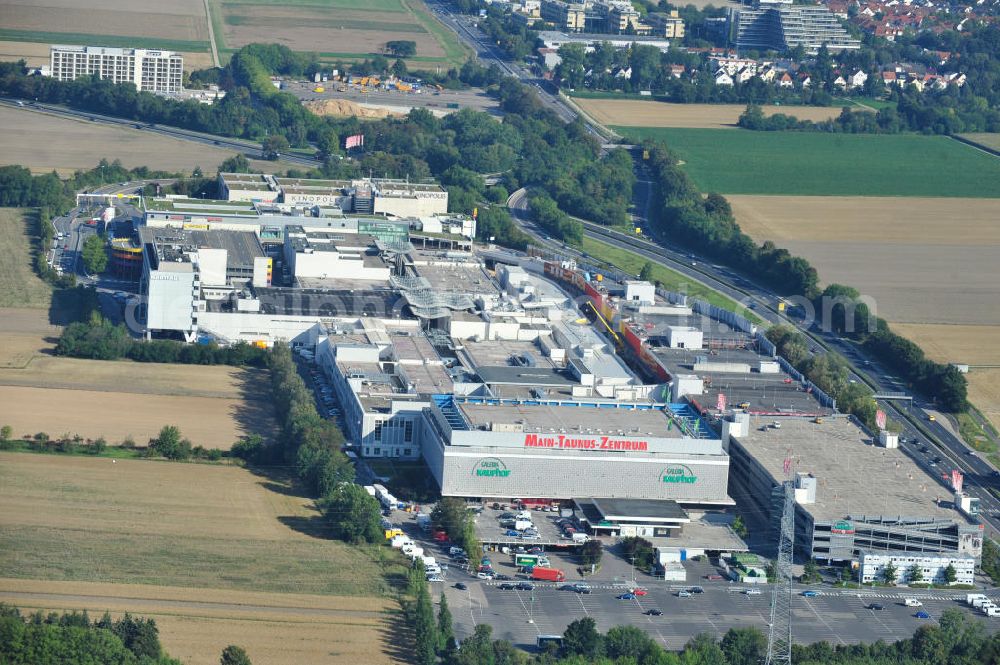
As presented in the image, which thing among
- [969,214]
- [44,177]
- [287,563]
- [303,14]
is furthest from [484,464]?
[303,14]

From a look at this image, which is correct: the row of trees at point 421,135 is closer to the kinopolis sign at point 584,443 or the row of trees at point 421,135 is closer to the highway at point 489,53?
the highway at point 489,53

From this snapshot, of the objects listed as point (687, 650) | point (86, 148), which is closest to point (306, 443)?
point (687, 650)

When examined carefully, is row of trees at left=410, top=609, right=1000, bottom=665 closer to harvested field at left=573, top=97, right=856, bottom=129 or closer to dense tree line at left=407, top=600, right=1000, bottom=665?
dense tree line at left=407, top=600, right=1000, bottom=665

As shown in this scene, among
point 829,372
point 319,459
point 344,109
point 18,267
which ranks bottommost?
point 319,459

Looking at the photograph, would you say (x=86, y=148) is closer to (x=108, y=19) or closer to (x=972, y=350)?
(x=108, y=19)

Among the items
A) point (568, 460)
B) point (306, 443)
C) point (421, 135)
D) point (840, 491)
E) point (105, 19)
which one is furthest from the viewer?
point (105, 19)

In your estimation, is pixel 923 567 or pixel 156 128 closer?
pixel 923 567

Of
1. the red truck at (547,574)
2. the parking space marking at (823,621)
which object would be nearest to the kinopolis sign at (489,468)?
the red truck at (547,574)
